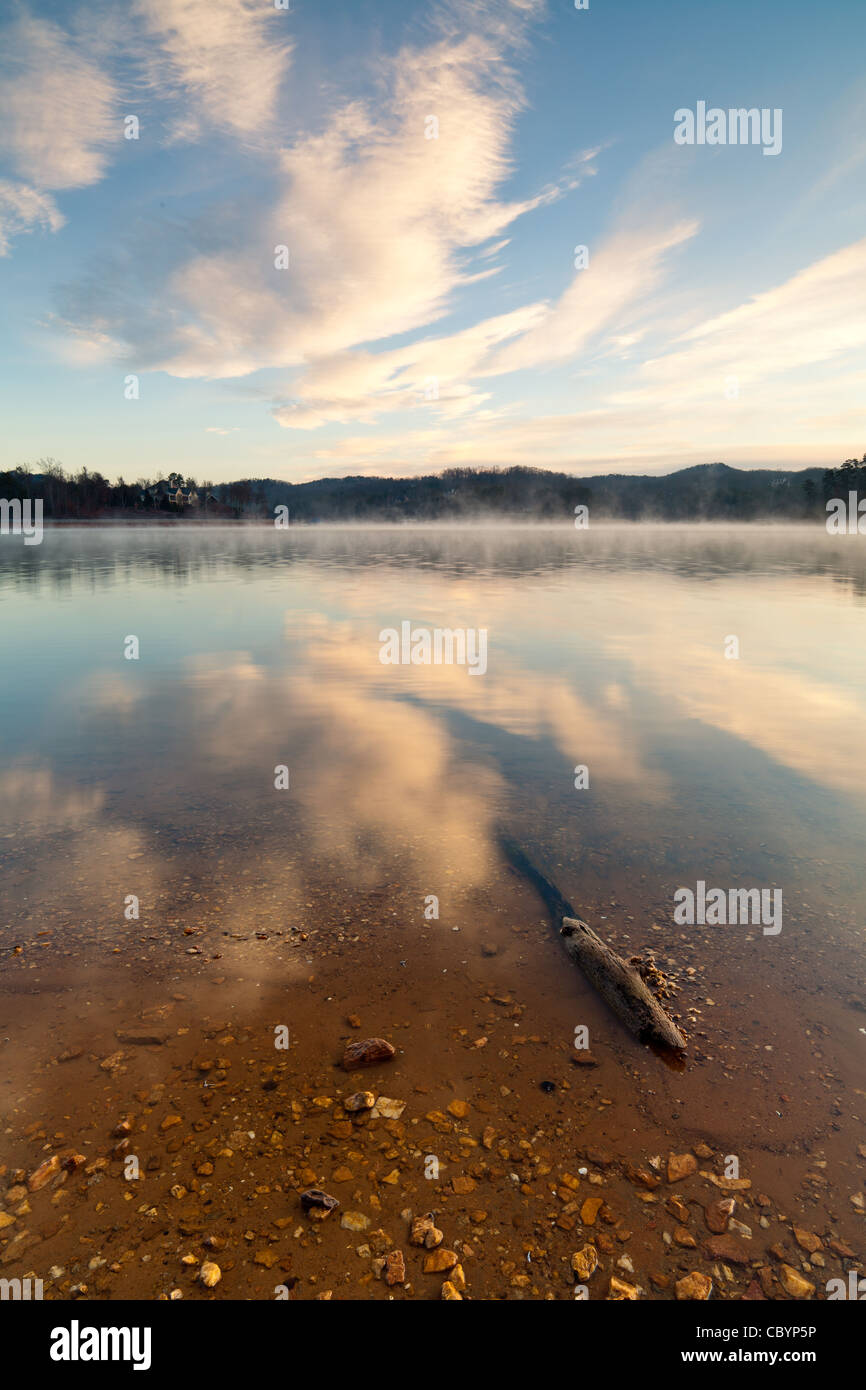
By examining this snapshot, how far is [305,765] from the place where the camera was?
12898 mm

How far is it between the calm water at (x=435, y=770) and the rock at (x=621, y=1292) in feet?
11.2

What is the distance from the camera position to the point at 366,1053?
5734 millimetres

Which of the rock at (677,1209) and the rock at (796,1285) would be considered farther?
the rock at (677,1209)

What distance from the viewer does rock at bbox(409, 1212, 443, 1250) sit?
423 cm

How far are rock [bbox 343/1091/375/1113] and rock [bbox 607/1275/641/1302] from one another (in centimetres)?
206

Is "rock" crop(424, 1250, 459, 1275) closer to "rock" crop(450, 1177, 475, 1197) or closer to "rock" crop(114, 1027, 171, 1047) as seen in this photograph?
"rock" crop(450, 1177, 475, 1197)

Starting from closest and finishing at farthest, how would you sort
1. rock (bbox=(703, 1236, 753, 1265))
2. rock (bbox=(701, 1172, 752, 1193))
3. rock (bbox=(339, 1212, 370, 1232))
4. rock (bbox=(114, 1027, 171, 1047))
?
rock (bbox=(703, 1236, 753, 1265)), rock (bbox=(339, 1212, 370, 1232)), rock (bbox=(701, 1172, 752, 1193)), rock (bbox=(114, 1027, 171, 1047))

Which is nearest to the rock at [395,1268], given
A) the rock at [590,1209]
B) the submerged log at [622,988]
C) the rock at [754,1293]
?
the rock at [590,1209]

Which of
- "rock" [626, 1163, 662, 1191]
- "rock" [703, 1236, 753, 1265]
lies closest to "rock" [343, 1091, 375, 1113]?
"rock" [626, 1163, 662, 1191]

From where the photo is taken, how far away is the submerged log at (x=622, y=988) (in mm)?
6105

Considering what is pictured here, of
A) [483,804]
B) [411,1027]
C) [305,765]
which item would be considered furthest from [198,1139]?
[305,765]

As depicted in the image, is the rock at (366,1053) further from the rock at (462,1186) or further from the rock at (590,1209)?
the rock at (590,1209)

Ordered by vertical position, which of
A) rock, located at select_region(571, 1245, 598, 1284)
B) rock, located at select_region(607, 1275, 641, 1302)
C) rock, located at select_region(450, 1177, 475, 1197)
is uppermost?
rock, located at select_region(450, 1177, 475, 1197)
